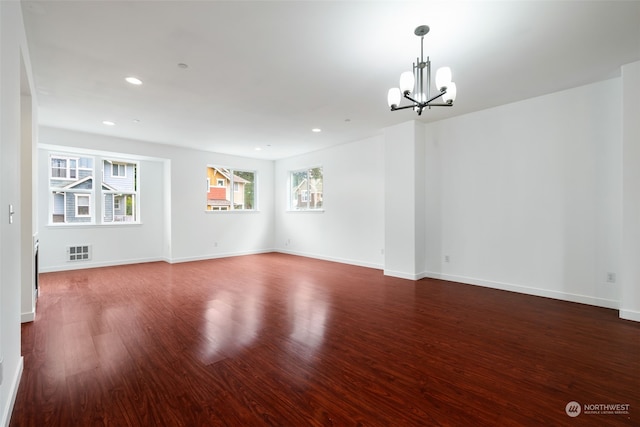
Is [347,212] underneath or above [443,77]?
underneath

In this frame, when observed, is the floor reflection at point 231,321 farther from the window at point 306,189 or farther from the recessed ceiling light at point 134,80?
the window at point 306,189

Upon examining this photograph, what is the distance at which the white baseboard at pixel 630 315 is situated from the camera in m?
3.03

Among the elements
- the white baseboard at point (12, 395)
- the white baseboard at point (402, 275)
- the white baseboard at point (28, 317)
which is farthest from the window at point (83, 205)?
the white baseboard at point (402, 275)

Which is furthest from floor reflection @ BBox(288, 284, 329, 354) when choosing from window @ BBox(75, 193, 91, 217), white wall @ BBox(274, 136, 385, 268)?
window @ BBox(75, 193, 91, 217)

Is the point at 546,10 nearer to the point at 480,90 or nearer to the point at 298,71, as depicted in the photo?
the point at 480,90

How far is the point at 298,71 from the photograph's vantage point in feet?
10.3

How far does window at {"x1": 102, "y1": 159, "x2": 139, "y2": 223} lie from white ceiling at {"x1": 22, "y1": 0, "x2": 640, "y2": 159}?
191 cm

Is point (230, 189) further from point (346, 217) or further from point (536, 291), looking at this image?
point (536, 291)

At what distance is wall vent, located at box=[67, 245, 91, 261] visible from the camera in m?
5.77

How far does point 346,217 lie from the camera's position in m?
6.59

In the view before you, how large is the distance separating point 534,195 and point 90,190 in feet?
26.5

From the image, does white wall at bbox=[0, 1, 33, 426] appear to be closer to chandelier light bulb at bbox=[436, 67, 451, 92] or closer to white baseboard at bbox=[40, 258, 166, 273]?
chandelier light bulb at bbox=[436, 67, 451, 92]

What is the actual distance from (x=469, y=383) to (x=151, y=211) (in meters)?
7.12

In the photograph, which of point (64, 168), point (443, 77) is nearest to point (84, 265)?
A: point (64, 168)
